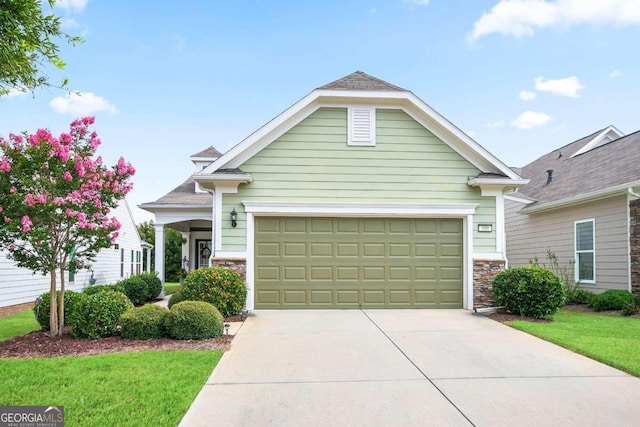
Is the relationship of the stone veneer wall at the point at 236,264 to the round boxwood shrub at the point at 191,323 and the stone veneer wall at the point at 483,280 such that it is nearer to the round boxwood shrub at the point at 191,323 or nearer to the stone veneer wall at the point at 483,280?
the round boxwood shrub at the point at 191,323

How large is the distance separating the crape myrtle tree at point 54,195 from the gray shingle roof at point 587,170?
11884 millimetres

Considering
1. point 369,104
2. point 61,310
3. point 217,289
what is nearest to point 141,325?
point 61,310

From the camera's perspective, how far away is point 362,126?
1104cm

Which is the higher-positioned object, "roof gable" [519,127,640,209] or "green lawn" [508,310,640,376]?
"roof gable" [519,127,640,209]

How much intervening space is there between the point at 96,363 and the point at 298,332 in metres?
3.35

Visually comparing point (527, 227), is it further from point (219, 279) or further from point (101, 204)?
point (101, 204)

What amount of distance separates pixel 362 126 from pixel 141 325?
256 inches

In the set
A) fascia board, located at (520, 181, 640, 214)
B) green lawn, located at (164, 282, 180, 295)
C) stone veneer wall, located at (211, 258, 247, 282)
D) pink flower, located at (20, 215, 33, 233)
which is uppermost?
fascia board, located at (520, 181, 640, 214)

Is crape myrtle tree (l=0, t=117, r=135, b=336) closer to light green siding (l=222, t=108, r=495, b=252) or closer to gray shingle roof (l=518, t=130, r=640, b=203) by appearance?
light green siding (l=222, t=108, r=495, b=252)

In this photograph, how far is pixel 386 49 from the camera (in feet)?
49.1

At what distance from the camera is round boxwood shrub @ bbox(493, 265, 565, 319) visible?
9508 millimetres

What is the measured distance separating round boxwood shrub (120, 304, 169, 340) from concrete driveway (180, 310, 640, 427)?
1.33 m

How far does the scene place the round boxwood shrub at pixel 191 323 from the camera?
7449 mm

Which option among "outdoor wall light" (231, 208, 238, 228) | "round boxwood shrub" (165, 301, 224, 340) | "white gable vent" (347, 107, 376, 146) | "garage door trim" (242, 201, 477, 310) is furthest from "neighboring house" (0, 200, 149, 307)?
"white gable vent" (347, 107, 376, 146)
